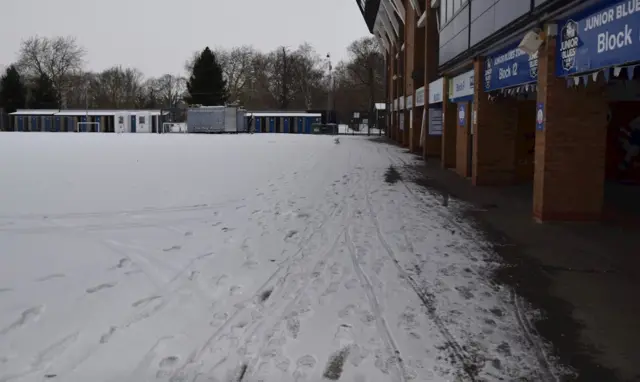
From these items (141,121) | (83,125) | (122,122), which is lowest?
(83,125)

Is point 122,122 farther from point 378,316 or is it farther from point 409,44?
point 378,316

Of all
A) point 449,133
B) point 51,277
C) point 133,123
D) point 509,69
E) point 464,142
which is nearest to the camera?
point 51,277

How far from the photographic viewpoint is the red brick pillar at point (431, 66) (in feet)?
90.9

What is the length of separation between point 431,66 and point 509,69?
15787 millimetres

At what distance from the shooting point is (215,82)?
286 ft

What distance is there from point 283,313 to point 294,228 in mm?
4156

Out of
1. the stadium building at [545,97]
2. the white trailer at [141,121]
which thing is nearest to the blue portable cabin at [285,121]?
the white trailer at [141,121]

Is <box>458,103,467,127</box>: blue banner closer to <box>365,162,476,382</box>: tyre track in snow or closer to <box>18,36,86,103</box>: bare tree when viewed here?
<box>365,162,476,382</box>: tyre track in snow

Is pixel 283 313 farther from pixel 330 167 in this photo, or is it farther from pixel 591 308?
pixel 330 167

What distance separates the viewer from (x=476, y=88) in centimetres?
1570

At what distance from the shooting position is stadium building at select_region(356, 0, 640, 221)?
345 inches

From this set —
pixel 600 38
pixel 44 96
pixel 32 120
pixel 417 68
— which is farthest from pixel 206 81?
pixel 600 38

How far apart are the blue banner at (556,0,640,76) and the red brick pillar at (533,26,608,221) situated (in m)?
0.39

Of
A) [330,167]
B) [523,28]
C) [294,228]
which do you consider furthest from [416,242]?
[330,167]
